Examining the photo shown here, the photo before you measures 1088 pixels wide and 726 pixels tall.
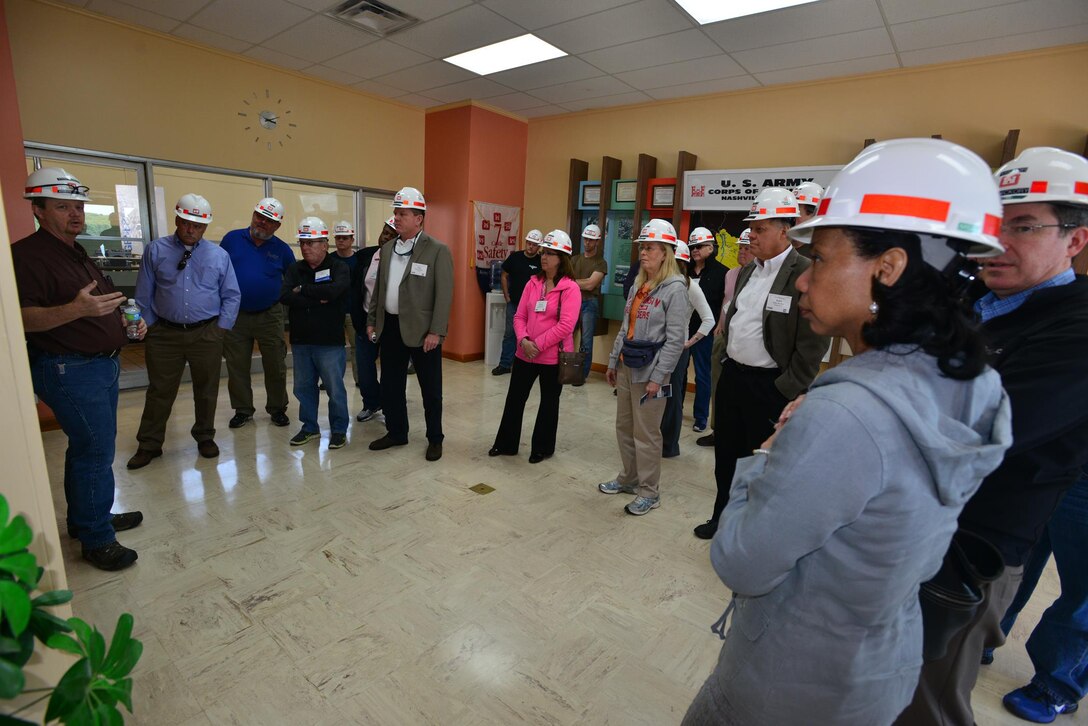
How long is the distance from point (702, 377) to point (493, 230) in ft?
11.2

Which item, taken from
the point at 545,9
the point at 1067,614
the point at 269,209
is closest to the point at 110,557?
the point at 269,209

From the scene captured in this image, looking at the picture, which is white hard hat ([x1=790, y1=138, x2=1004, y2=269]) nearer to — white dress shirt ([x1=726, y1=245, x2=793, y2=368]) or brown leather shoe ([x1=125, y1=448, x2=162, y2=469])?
white dress shirt ([x1=726, y1=245, x2=793, y2=368])

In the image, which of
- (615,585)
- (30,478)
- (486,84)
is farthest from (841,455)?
(486,84)

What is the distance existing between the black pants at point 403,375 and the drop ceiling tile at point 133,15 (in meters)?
3.15

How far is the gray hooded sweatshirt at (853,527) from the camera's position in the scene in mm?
729

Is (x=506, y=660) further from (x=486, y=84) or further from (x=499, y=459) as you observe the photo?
(x=486, y=84)

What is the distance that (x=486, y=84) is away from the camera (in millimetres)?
5586

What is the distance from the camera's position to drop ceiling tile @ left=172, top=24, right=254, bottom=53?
14.5 feet

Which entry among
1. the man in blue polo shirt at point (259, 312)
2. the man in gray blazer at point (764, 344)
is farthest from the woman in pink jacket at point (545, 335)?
the man in blue polo shirt at point (259, 312)

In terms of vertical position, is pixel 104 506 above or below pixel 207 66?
below

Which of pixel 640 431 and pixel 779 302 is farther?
pixel 640 431

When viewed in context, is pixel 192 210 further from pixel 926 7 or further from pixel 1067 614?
pixel 926 7

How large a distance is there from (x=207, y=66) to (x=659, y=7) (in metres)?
4.05

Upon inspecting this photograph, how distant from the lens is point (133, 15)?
4184 mm
